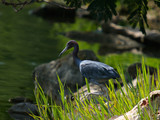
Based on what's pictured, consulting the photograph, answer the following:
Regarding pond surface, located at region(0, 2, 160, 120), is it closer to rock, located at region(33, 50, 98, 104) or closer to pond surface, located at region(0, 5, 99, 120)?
pond surface, located at region(0, 5, 99, 120)

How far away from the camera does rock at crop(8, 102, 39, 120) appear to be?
901 centimetres

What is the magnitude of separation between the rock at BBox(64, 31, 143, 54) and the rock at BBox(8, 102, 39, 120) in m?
11.5

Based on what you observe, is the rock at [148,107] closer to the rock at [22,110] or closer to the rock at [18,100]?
the rock at [22,110]

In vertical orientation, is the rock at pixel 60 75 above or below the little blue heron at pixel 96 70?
below

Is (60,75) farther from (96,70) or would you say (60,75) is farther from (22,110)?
(96,70)

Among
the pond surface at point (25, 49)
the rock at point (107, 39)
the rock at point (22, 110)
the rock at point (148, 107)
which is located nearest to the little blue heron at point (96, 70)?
the pond surface at point (25, 49)

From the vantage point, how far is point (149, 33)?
21.4m

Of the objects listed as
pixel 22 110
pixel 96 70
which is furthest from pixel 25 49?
pixel 96 70

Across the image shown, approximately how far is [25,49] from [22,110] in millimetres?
7673

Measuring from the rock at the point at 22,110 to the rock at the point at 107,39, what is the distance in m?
11.5

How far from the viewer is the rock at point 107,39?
2083 cm

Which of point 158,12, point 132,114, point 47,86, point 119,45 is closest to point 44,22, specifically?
point 119,45

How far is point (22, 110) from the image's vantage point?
30.0 ft

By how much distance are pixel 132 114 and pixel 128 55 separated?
13085 millimetres
